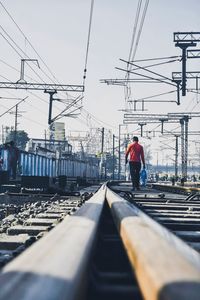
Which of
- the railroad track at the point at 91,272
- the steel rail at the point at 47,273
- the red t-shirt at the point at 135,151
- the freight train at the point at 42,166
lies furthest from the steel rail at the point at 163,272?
the freight train at the point at 42,166

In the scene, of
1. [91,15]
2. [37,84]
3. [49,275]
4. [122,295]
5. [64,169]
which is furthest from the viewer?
[64,169]

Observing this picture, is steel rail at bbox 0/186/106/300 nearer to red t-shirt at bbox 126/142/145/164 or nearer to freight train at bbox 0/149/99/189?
red t-shirt at bbox 126/142/145/164

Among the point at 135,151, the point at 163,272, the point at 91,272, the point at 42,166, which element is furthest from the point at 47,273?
the point at 42,166

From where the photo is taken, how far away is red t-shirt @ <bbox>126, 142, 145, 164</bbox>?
14.0 m

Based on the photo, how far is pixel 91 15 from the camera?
52.7ft

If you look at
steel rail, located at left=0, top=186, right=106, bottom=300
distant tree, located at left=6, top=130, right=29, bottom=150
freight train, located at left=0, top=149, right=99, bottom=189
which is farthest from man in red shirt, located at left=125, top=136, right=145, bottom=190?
distant tree, located at left=6, top=130, right=29, bottom=150

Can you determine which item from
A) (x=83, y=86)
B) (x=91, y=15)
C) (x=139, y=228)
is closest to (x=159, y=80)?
(x=91, y=15)

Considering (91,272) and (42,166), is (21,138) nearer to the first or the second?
(42,166)

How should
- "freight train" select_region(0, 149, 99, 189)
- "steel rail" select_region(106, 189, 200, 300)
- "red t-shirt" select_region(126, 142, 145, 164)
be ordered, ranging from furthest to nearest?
"freight train" select_region(0, 149, 99, 189)
"red t-shirt" select_region(126, 142, 145, 164)
"steel rail" select_region(106, 189, 200, 300)

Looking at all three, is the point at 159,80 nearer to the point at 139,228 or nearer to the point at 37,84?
the point at 37,84

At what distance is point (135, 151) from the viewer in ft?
46.2

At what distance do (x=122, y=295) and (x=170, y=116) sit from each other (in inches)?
1417

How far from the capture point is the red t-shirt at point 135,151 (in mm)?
13962

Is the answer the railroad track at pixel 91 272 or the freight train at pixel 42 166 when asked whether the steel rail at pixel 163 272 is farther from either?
the freight train at pixel 42 166
